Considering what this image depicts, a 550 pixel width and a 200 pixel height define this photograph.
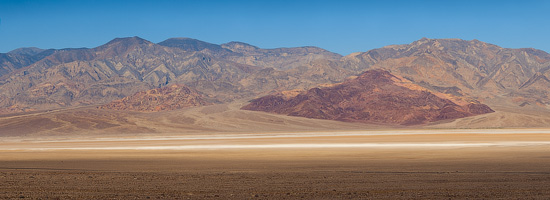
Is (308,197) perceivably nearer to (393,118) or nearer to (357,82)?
(393,118)

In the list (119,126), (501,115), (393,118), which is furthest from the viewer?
(393,118)

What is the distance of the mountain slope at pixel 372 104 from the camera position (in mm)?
161875

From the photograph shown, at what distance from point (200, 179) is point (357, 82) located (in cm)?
17659

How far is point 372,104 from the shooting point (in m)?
173

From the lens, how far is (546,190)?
62.5ft

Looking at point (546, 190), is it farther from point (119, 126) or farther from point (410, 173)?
point (119, 126)

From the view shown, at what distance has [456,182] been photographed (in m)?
21.7

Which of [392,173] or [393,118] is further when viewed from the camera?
[393,118]

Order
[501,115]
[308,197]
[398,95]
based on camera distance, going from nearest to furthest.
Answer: [308,197], [501,115], [398,95]

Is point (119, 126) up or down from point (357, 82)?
down

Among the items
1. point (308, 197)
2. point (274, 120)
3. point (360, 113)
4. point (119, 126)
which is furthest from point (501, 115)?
point (308, 197)

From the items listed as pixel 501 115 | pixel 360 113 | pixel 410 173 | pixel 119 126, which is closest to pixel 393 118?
pixel 360 113

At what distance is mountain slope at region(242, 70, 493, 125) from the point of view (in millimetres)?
161875

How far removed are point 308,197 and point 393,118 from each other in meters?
146
